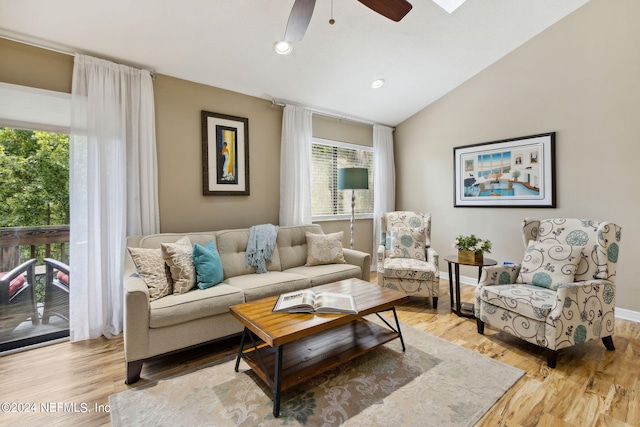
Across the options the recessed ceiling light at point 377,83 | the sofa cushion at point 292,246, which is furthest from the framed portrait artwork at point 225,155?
the recessed ceiling light at point 377,83

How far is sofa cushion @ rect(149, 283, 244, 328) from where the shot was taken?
207 cm

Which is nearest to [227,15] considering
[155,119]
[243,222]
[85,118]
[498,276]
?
[155,119]

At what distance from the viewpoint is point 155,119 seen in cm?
296

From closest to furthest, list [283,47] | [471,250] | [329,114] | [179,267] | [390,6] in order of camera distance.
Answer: [390,6]
[179,267]
[283,47]
[471,250]
[329,114]

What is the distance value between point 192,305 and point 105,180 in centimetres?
143

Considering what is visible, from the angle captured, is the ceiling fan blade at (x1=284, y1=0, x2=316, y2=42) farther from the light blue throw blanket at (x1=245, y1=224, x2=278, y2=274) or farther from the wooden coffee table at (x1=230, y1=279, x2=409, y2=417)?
the wooden coffee table at (x1=230, y1=279, x2=409, y2=417)

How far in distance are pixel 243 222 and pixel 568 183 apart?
3.75 m

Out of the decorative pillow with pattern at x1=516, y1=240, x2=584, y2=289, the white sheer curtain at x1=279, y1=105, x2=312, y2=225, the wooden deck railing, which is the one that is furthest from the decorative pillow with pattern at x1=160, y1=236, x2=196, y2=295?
the decorative pillow with pattern at x1=516, y1=240, x2=584, y2=289

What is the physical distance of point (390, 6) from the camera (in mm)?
1968

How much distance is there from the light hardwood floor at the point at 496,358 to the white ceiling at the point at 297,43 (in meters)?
2.52

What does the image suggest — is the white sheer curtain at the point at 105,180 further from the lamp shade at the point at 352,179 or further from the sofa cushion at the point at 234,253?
the lamp shade at the point at 352,179

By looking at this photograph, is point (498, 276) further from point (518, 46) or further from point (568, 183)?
point (518, 46)

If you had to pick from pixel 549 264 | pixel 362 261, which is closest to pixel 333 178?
pixel 362 261

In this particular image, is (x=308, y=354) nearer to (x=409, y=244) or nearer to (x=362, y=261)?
(x=362, y=261)
